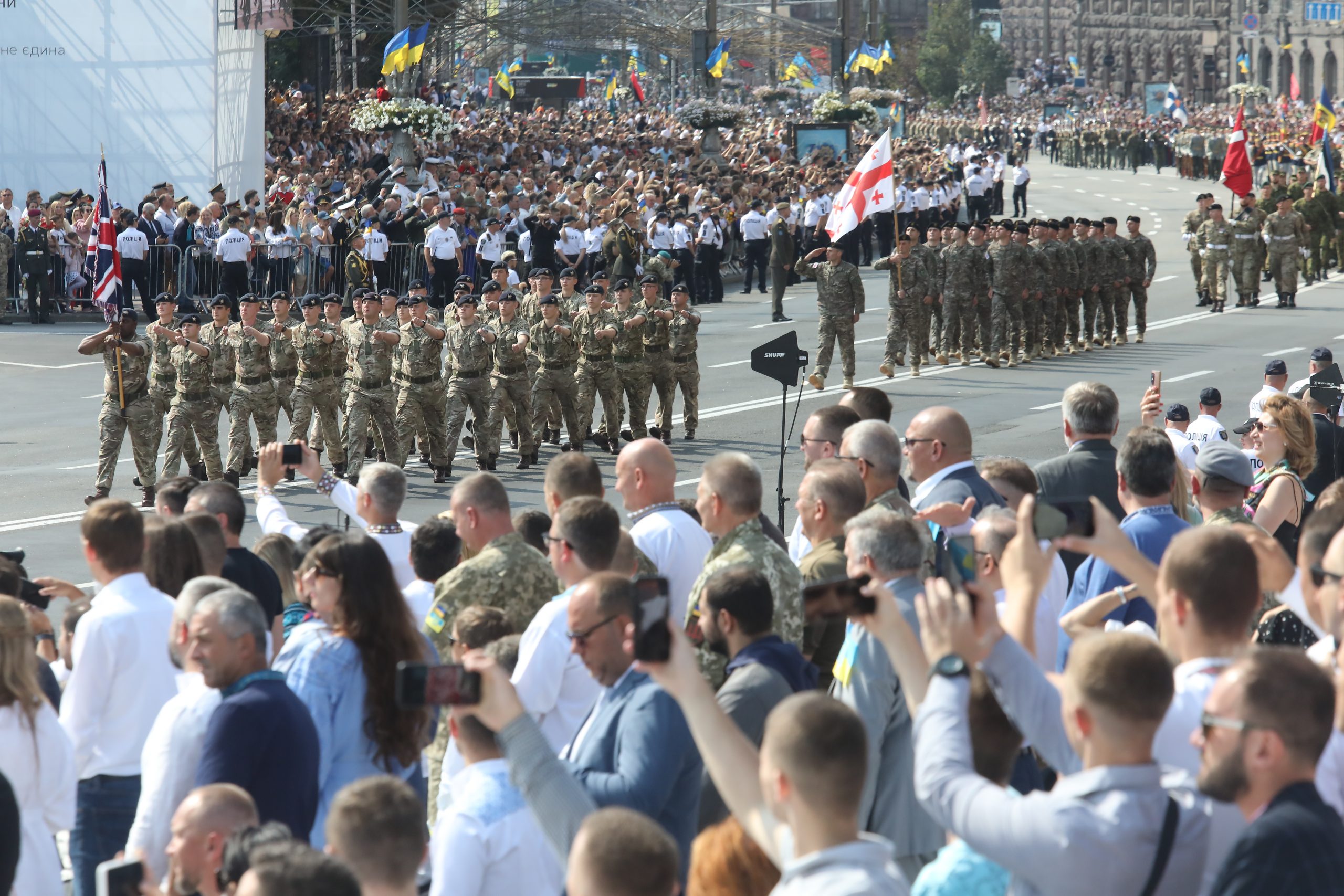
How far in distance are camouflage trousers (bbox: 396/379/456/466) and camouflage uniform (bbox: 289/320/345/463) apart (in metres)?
0.67

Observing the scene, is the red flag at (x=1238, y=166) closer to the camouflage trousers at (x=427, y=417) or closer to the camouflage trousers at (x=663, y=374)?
the camouflage trousers at (x=663, y=374)

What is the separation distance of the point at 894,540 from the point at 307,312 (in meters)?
12.2

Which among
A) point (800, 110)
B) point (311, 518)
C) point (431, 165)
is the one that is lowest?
point (311, 518)

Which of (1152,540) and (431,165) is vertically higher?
(431,165)

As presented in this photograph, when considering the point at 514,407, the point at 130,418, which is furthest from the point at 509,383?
the point at 130,418

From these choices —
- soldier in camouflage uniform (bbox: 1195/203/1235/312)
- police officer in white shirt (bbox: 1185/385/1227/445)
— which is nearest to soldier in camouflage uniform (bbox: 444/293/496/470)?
police officer in white shirt (bbox: 1185/385/1227/445)

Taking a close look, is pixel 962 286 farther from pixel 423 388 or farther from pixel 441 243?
pixel 423 388

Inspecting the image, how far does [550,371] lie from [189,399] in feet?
11.3

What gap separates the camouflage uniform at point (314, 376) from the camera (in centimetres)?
1688

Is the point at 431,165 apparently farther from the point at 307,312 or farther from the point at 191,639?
the point at 191,639

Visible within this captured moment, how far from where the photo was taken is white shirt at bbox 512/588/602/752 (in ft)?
18.6

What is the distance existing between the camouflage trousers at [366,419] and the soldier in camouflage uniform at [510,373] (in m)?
0.97

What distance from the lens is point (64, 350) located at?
24.7 metres

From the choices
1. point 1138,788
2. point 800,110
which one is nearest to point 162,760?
point 1138,788
